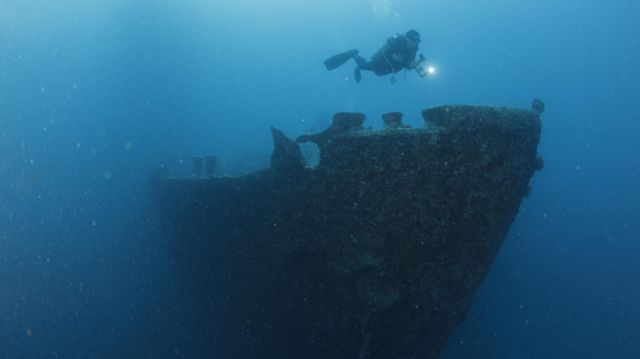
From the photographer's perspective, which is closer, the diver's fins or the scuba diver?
the scuba diver

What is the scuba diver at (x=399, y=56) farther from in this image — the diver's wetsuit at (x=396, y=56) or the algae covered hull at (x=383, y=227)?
the algae covered hull at (x=383, y=227)

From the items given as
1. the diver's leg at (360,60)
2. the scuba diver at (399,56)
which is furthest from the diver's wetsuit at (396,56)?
the diver's leg at (360,60)

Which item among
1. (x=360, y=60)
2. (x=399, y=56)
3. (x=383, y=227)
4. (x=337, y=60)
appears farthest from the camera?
(x=360, y=60)

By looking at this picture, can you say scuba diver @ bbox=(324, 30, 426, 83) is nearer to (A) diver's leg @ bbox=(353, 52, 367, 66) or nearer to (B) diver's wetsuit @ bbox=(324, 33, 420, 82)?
(B) diver's wetsuit @ bbox=(324, 33, 420, 82)

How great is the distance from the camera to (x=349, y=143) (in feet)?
17.0

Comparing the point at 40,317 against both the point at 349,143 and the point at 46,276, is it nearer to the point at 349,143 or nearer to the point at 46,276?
the point at 46,276

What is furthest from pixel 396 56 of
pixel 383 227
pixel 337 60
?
pixel 383 227

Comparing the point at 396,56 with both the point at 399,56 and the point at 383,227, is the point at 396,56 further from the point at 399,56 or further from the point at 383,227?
the point at 383,227

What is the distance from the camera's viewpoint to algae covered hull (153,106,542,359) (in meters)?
5.04

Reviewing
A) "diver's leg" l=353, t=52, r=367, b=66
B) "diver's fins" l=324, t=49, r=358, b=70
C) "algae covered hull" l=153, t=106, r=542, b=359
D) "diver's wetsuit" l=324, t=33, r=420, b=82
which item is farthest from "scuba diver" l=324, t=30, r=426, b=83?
"algae covered hull" l=153, t=106, r=542, b=359

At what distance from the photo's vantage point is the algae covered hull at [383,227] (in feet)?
16.5

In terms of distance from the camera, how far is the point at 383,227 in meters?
5.27

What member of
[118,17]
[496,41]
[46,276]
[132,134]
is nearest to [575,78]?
[496,41]

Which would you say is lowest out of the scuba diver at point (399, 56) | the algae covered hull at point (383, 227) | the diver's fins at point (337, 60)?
the algae covered hull at point (383, 227)
